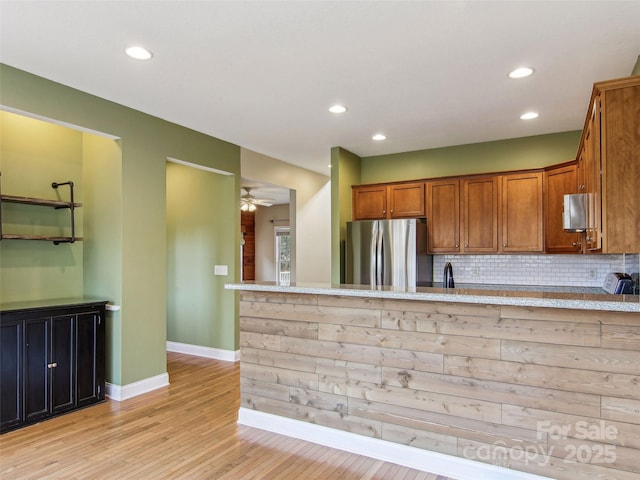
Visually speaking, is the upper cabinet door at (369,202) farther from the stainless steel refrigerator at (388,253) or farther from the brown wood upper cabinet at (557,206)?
the brown wood upper cabinet at (557,206)

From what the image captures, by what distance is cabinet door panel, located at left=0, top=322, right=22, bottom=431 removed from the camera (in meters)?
3.00

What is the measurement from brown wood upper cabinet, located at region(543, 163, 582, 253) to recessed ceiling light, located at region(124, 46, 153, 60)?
3.87 meters

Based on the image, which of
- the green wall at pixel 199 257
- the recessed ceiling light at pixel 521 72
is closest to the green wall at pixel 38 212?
the green wall at pixel 199 257

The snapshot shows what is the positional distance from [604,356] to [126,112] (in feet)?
13.6

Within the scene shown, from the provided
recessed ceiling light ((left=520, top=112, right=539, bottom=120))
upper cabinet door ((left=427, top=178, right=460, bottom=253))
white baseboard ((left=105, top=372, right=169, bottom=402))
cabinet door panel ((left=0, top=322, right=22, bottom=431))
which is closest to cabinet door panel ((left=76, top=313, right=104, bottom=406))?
white baseboard ((left=105, top=372, right=169, bottom=402))

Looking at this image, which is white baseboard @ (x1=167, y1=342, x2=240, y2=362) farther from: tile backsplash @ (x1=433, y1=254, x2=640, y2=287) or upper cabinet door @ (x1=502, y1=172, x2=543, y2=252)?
upper cabinet door @ (x1=502, y1=172, x2=543, y2=252)

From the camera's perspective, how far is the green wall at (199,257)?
5.15 meters

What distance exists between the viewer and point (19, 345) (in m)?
3.11

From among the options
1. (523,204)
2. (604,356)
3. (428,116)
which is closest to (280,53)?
(428,116)

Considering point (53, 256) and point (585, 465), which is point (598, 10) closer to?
point (585, 465)

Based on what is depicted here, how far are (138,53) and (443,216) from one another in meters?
3.63

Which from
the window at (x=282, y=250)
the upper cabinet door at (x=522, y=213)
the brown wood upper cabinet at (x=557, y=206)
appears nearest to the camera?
the brown wood upper cabinet at (x=557, y=206)

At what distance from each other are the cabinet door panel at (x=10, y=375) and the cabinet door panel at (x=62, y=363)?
0.24 metres

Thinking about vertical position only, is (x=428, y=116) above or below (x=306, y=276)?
above
